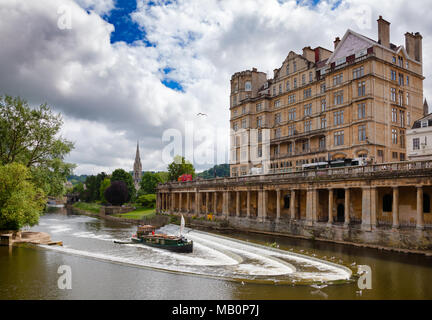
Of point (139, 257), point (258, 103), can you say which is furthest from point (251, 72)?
point (139, 257)

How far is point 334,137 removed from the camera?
5488 centimetres

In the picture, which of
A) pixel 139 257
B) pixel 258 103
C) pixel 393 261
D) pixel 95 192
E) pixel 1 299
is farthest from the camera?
pixel 95 192

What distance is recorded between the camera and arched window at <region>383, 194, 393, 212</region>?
A: 37250 millimetres

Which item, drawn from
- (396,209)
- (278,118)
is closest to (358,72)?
(278,118)

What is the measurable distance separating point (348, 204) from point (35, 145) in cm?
4371

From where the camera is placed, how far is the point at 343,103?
5309 cm

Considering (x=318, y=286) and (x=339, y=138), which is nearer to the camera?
(x=318, y=286)

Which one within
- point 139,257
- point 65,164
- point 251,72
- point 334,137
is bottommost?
point 139,257

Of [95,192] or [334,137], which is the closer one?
[334,137]

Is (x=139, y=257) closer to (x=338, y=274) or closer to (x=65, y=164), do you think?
(x=338, y=274)

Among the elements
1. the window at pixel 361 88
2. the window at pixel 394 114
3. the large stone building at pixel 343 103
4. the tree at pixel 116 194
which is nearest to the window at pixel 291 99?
the large stone building at pixel 343 103

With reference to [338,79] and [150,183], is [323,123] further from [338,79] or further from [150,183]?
[150,183]
